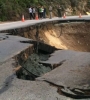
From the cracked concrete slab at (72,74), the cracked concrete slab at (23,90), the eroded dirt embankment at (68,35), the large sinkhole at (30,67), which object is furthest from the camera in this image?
the eroded dirt embankment at (68,35)

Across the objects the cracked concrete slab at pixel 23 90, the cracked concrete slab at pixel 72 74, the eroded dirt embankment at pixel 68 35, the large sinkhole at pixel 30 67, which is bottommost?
the eroded dirt embankment at pixel 68 35

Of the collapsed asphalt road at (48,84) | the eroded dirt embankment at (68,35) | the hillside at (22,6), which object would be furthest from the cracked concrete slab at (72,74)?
the hillside at (22,6)

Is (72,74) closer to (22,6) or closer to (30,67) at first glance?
(30,67)

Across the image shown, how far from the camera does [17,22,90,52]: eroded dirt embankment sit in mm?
21047

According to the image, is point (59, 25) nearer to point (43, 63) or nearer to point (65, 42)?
point (65, 42)

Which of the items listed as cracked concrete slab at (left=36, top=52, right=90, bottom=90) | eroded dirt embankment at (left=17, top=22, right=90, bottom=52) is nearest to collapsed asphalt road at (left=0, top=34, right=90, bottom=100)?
cracked concrete slab at (left=36, top=52, right=90, bottom=90)

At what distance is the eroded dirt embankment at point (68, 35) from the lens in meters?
21.0

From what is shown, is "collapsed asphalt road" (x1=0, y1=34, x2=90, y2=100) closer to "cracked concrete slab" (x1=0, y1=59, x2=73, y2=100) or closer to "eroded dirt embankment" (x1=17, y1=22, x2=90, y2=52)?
"cracked concrete slab" (x1=0, y1=59, x2=73, y2=100)

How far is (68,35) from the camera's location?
82.9 ft

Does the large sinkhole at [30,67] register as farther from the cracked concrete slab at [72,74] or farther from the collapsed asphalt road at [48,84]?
the cracked concrete slab at [72,74]

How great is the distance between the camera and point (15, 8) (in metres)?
28.7

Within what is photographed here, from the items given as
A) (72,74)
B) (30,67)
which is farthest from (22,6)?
(72,74)

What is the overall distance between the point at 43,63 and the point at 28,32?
30.2ft

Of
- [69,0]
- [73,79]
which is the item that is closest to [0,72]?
[73,79]
